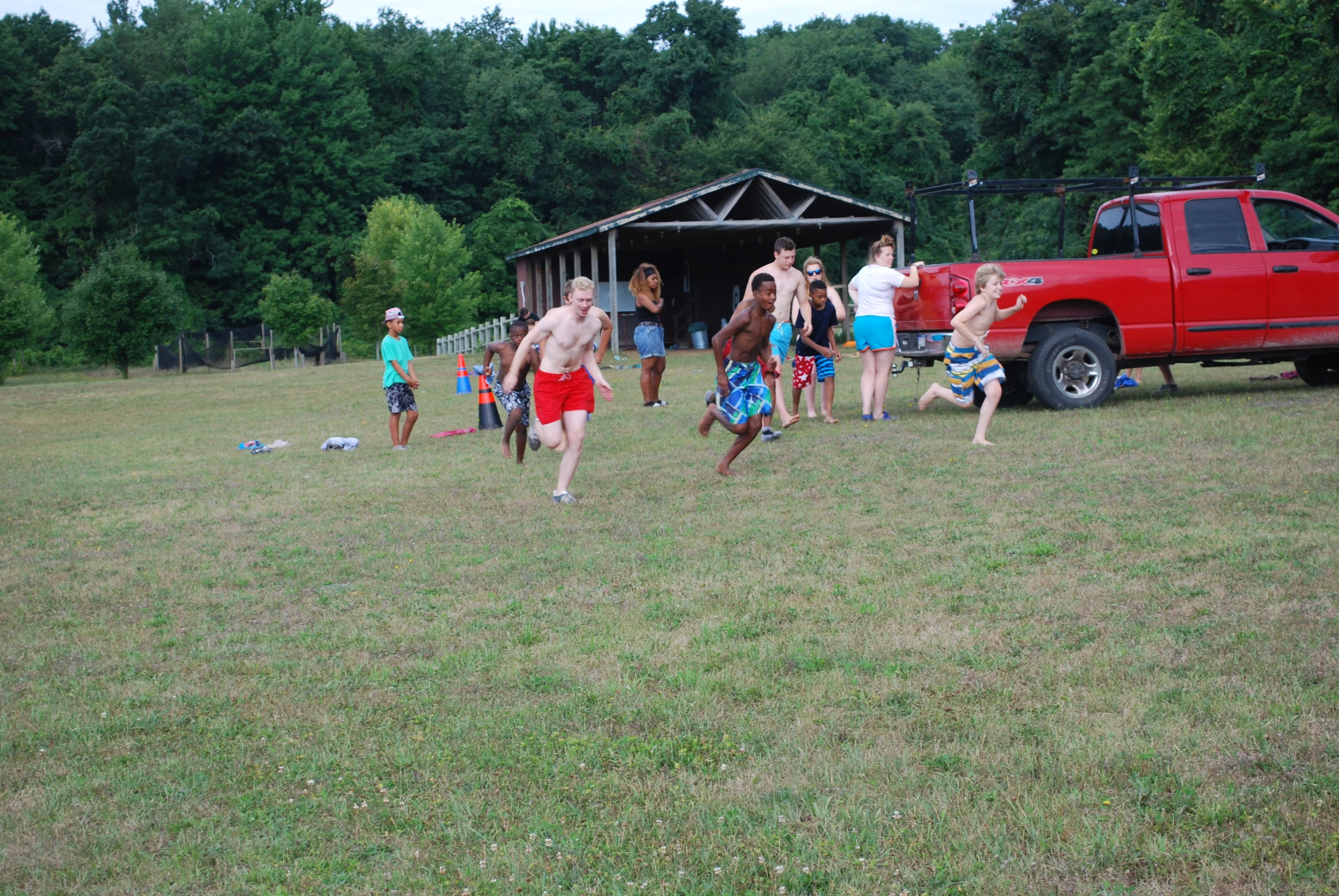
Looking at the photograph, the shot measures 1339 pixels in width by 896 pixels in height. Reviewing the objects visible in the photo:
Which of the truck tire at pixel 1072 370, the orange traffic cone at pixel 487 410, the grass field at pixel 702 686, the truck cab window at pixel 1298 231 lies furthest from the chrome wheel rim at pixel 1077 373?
the orange traffic cone at pixel 487 410

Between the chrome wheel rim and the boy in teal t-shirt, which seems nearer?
the chrome wheel rim

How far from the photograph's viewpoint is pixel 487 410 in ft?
48.5

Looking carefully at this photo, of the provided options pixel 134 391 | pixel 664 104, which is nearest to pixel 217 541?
pixel 134 391

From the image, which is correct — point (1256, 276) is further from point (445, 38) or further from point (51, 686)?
point (445, 38)

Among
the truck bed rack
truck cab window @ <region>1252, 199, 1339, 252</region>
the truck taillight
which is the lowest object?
the truck taillight

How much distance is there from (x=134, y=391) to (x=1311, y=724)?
2869 centimetres

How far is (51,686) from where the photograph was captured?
5.07 metres

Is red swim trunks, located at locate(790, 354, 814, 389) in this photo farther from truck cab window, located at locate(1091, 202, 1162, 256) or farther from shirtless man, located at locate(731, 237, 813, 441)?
truck cab window, located at locate(1091, 202, 1162, 256)

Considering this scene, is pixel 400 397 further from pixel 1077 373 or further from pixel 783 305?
pixel 1077 373

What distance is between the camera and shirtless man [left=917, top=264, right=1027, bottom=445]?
10.6m

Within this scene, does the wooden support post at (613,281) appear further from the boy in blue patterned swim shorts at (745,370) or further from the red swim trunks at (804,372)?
the boy in blue patterned swim shorts at (745,370)

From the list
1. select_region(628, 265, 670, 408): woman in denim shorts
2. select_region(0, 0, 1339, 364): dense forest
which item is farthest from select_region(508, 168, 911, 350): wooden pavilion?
select_region(628, 265, 670, 408): woman in denim shorts

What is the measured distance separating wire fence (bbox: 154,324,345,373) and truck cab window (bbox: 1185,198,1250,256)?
1343 inches

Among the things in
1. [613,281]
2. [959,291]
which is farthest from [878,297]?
[613,281]
